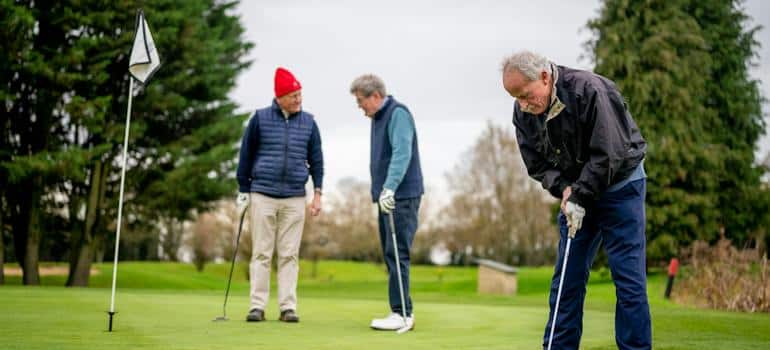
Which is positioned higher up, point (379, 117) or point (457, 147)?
point (457, 147)

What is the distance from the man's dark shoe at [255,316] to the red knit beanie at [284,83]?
187cm

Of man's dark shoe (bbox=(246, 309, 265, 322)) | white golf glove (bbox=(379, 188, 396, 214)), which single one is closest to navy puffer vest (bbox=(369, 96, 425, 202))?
white golf glove (bbox=(379, 188, 396, 214))

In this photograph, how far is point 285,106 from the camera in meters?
7.29

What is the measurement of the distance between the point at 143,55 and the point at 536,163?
3284mm

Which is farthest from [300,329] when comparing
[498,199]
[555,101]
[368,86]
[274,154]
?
[498,199]

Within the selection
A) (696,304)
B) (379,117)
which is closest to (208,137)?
(696,304)

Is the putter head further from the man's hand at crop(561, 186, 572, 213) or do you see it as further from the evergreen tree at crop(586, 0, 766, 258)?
the evergreen tree at crop(586, 0, 766, 258)

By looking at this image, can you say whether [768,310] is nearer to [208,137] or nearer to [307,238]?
[208,137]

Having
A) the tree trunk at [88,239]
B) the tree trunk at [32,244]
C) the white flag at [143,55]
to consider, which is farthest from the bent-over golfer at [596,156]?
the tree trunk at [88,239]

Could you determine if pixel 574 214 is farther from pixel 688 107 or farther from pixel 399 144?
pixel 688 107

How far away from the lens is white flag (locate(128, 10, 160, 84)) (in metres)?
6.24

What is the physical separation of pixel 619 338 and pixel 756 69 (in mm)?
30407

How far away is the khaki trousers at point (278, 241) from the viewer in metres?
7.18

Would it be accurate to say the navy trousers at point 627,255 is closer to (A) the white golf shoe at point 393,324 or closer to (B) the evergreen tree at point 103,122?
(A) the white golf shoe at point 393,324
